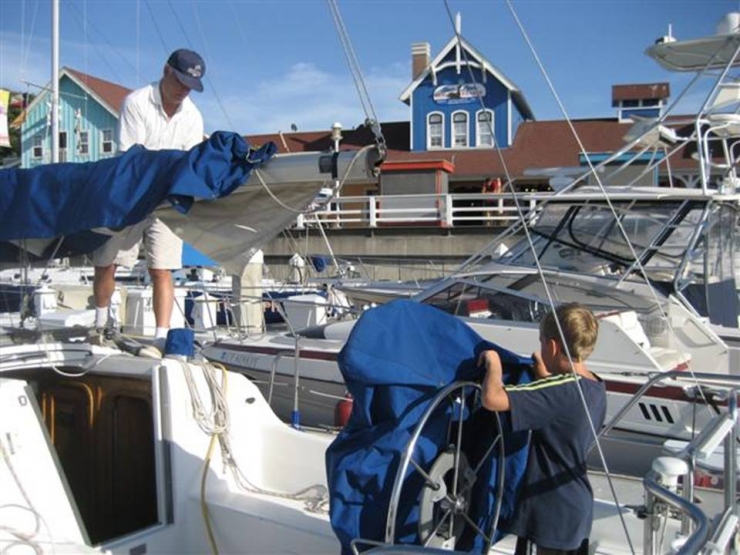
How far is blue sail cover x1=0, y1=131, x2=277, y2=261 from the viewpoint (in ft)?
12.6

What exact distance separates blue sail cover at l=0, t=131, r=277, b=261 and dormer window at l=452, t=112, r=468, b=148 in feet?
88.1

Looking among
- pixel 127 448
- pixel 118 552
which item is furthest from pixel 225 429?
pixel 118 552

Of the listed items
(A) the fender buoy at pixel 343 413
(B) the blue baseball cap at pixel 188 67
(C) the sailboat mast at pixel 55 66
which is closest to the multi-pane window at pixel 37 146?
(C) the sailboat mast at pixel 55 66

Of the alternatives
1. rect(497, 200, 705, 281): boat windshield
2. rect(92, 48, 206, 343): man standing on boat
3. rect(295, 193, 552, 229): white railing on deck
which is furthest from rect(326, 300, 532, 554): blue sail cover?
rect(295, 193, 552, 229): white railing on deck

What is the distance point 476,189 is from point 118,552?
90.0 ft

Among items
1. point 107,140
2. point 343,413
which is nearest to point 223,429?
point 343,413

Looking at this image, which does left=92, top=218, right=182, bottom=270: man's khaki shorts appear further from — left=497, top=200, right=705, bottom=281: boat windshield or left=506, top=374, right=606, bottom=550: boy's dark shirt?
left=497, top=200, right=705, bottom=281: boat windshield

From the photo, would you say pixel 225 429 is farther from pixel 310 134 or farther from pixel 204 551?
pixel 310 134

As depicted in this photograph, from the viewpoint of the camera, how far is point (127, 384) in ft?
13.1

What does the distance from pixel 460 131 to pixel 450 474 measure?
1112 inches

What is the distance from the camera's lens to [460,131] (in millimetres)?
30297

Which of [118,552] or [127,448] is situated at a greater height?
[127,448]

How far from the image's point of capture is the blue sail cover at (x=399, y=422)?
2689mm

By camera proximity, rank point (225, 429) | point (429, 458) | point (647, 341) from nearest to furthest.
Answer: point (429, 458) < point (225, 429) < point (647, 341)
